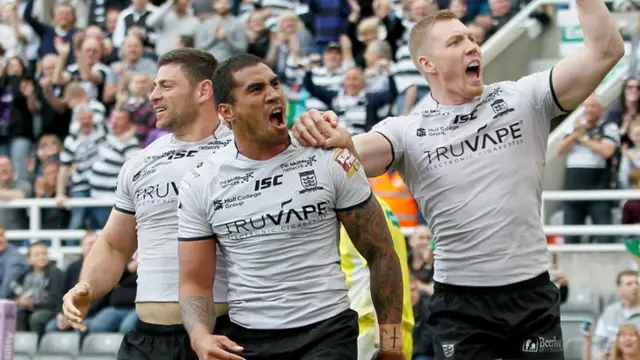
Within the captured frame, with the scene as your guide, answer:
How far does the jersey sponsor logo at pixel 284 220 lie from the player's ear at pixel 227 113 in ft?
1.60

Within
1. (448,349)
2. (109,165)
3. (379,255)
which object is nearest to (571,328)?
(448,349)

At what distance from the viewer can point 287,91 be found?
15039mm

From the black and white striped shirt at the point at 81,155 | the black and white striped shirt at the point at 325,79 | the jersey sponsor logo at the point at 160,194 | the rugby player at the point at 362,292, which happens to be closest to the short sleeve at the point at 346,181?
the jersey sponsor logo at the point at 160,194

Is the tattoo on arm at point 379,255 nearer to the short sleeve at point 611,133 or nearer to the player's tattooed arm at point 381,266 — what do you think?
the player's tattooed arm at point 381,266

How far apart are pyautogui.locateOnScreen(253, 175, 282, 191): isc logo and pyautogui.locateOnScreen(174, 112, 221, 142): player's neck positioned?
3.19 feet

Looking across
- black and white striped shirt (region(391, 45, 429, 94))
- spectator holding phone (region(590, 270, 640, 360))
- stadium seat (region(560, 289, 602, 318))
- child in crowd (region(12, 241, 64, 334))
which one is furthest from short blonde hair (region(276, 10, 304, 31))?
spectator holding phone (region(590, 270, 640, 360))

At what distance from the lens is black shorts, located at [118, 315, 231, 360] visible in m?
6.87

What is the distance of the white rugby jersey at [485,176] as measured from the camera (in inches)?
253

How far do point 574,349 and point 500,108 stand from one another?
4.66 m

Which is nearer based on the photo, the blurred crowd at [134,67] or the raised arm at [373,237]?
the raised arm at [373,237]

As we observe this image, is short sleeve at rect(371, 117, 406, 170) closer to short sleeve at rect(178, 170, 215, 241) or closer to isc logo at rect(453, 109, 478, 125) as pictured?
isc logo at rect(453, 109, 478, 125)

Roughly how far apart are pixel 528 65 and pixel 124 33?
17.2 feet

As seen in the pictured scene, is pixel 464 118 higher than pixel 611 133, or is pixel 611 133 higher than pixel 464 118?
pixel 464 118

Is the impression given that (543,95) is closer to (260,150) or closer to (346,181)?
(346,181)
